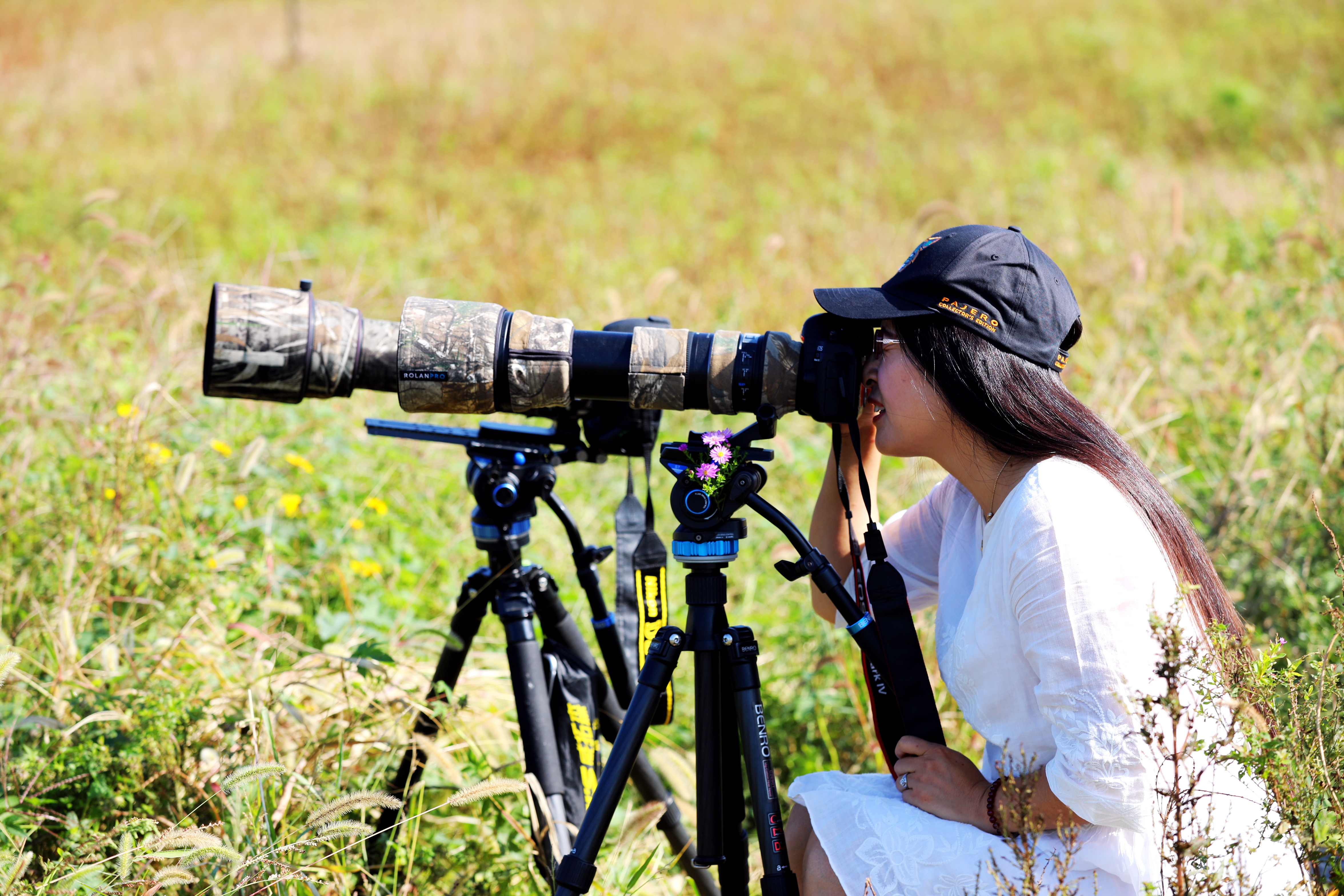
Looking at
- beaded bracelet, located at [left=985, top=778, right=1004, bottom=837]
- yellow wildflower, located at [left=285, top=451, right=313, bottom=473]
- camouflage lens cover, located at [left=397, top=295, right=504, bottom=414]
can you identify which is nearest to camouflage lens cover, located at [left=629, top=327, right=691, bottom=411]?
camouflage lens cover, located at [left=397, top=295, right=504, bottom=414]

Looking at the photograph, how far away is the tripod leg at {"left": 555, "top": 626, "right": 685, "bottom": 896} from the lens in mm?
1585

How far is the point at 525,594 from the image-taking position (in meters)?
1.97

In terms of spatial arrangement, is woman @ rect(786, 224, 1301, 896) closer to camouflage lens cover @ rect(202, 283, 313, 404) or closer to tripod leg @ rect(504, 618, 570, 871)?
tripod leg @ rect(504, 618, 570, 871)

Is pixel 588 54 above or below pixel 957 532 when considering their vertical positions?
above

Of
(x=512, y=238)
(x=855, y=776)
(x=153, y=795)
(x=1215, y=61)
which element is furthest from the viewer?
(x=1215, y=61)

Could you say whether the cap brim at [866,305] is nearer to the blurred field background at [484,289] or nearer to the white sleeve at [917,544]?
the white sleeve at [917,544]

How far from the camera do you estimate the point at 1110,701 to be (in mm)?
1365

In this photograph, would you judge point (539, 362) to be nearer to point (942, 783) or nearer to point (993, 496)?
point (993, 496)

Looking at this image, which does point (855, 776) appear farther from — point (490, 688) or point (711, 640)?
point (490, 688)

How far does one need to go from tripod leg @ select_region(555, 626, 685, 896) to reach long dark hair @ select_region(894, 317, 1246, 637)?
629 mm

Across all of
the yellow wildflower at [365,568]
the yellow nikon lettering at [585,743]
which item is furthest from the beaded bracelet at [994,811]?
the yellow wildflower at [365,568]

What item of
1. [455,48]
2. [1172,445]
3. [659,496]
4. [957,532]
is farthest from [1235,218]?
[455,48]

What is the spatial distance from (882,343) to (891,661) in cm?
55

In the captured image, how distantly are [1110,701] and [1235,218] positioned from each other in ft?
17.6
